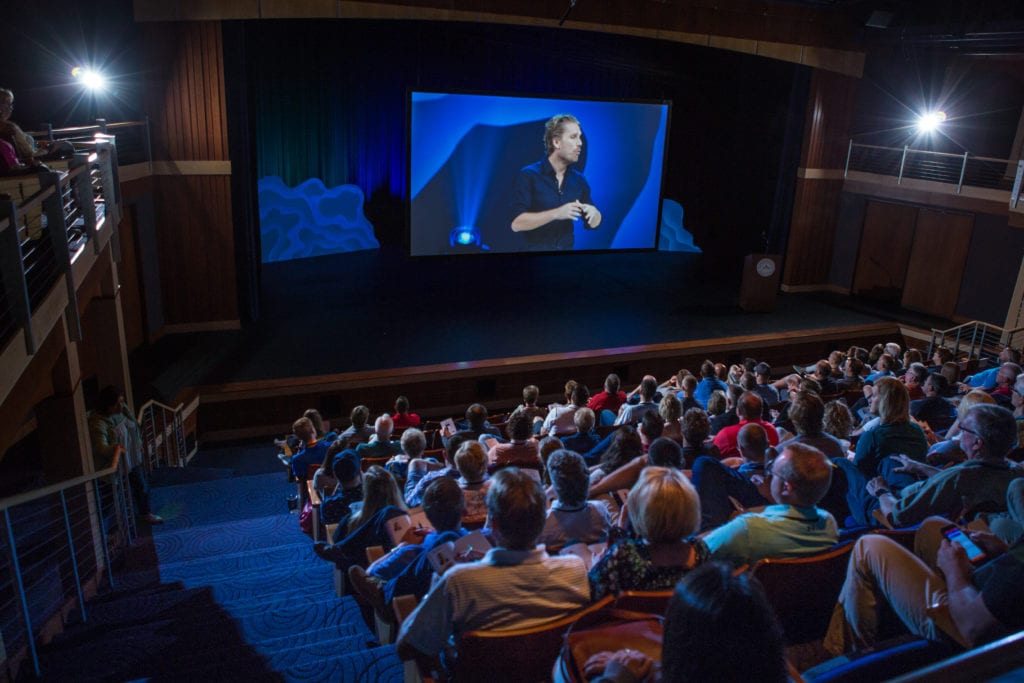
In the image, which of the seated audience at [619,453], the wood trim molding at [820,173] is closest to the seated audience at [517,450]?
the seated audience at [619,453]

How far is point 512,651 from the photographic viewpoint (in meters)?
1.88

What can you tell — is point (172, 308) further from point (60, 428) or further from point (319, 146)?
point (60, 428)

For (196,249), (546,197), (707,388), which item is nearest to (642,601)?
(707,388)

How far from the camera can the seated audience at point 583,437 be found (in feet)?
14.3

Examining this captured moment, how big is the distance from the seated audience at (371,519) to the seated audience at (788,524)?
128 cm

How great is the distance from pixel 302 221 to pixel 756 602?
1103cm

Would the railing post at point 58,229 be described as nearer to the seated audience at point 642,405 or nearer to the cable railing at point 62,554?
the cable railing at point 62,554

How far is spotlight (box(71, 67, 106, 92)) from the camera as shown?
740cm

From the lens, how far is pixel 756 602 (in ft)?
3.61

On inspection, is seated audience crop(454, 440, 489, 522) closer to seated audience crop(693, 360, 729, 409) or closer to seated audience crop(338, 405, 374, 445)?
seated audience crop(338, 405, 374, 445)

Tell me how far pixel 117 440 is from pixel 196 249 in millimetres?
4626

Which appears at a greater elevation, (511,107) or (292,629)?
(511,107)

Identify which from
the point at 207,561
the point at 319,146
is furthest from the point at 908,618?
the point at 319,146

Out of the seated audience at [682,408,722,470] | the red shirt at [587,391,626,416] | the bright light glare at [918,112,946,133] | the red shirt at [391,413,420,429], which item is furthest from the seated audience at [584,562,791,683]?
the bright light glare at [918,112,946,133]
